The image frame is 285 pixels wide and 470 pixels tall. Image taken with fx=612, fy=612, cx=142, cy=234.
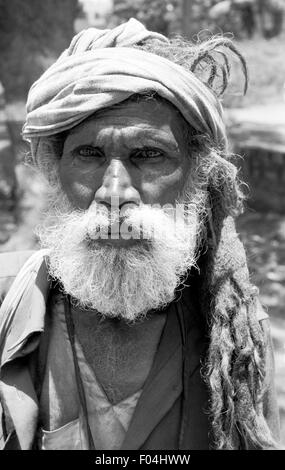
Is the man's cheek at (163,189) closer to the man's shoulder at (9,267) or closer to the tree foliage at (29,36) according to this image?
the man's shoulder at (9,267)

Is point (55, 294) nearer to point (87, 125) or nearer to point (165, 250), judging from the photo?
point (165, 250)

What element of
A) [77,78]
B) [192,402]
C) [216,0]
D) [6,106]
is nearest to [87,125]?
[77,78]

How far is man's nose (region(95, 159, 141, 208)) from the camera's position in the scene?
1.93 meters

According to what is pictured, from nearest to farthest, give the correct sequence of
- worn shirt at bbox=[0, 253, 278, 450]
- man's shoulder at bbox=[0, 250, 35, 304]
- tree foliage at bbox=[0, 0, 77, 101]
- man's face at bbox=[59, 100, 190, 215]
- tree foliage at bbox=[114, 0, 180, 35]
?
worn shirt at bbox=[0, 253, 278, 450]
man's face at bbox=[59, 100, 190, 215]
man's shoulder at bbox=[0, 250, 35, 304]
tree foliage at bbox=[0, 0, 77, 101]
tree foliage at bbox=[114, 0, 180, 35]

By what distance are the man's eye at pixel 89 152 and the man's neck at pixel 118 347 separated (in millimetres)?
538

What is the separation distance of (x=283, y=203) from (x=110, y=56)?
27.1 ft

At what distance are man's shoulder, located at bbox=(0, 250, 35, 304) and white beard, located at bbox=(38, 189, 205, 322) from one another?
12 centimetres

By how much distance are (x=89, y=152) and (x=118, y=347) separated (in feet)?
2.18

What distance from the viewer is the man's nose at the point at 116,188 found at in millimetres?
1929

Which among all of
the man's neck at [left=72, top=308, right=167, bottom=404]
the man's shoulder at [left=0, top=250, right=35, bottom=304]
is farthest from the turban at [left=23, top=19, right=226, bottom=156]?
the man's neck at [left=72, top=308, right=167, bottom=404]

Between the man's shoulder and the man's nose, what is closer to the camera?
the man's nose

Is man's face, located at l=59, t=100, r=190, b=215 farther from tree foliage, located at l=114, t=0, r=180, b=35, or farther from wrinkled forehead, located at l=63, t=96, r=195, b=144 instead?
tree foliage, located at l=114, t=0, r=180, b=35

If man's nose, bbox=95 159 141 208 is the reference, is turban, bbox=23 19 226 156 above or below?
above

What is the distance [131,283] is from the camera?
207 centimetres
